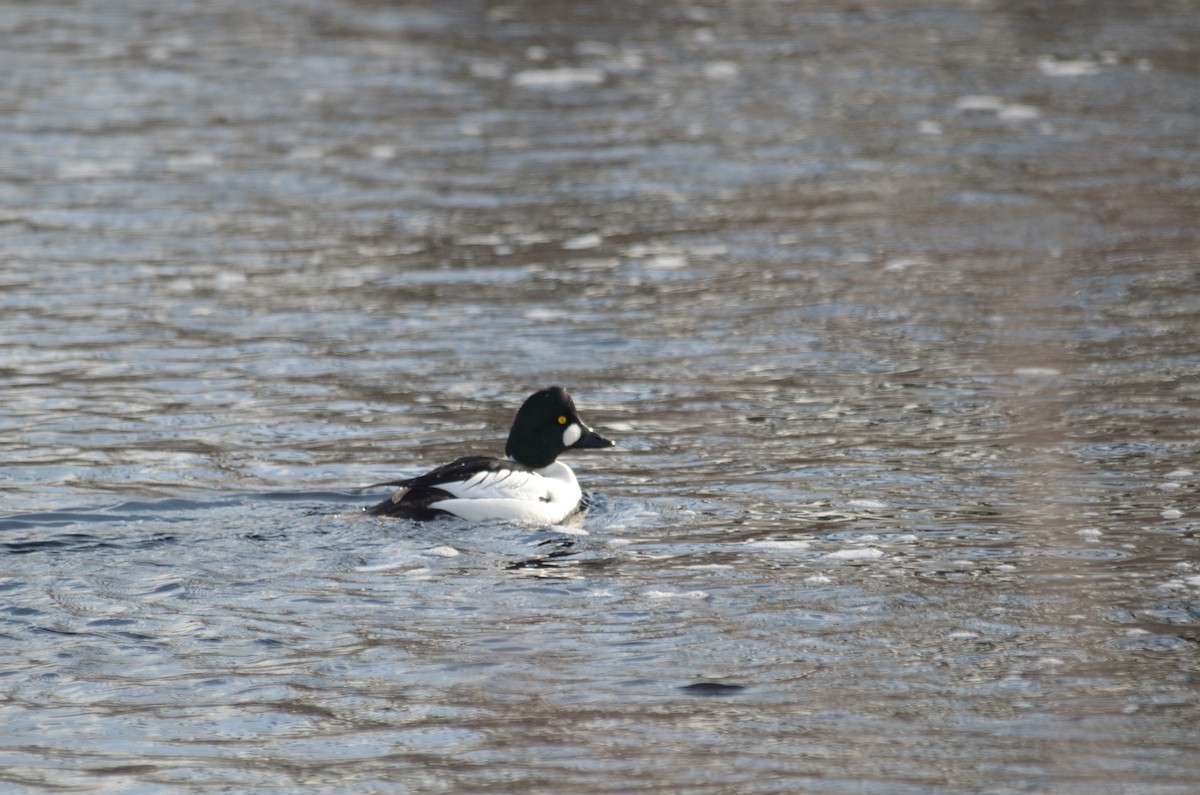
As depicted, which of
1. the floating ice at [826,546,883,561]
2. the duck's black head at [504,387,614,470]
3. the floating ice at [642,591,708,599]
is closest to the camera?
the floating ice at [642,591,708,599]

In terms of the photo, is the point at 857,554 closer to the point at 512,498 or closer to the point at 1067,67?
the point at 512,498

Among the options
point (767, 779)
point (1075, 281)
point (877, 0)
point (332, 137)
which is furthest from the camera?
point (877, 0)

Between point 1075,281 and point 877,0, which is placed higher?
point 877,0

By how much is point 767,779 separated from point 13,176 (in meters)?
13.5

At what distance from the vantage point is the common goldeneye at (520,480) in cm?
912

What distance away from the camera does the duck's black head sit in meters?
9.78

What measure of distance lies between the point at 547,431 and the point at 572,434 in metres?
0.14

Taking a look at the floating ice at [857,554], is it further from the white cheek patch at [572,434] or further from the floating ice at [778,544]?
the white cheek patch at [572,434]

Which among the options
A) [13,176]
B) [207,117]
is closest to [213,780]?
[13,176]

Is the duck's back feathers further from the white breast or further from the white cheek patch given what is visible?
the white cheek patch

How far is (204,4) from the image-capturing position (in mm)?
27469

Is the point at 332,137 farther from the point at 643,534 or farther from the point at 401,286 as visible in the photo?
the point at 643,534

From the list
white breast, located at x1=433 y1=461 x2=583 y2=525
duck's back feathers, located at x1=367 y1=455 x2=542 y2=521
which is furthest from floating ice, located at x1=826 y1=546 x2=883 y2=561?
duck's back feathers, located at x1=367 y1=455 x2=542 y2=521

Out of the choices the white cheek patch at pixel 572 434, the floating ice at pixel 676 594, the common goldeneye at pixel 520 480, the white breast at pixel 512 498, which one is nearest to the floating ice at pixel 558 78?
the common goldeneye at pixel 520 480
